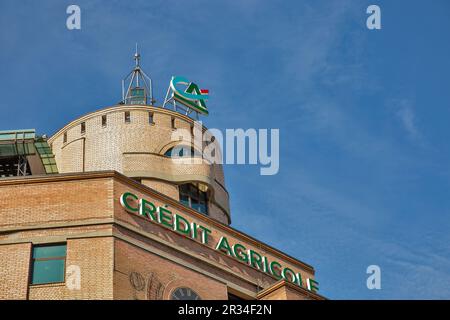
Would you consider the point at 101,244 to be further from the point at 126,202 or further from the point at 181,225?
the point at 181,225

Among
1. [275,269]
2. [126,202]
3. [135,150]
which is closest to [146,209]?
[126,202]

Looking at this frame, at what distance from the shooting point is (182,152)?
4159cm

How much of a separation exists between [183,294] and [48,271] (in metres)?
5.13

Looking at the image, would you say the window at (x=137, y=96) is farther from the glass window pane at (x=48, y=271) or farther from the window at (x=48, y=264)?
the glass window pane at (x=48, y=271)

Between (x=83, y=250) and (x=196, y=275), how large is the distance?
4988 mm

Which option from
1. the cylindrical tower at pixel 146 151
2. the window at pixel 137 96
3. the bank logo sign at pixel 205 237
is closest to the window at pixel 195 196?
the cylindrical tower at pixel 146 151

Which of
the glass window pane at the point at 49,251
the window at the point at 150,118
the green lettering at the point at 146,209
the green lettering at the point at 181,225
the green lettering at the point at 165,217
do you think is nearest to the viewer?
the glass window pane at the point at 49,251

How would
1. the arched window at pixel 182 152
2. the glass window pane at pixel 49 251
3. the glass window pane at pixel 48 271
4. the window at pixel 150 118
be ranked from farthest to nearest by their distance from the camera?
the window at pixel 150 118 → the arched window at pixel 182 152 → the glass window pane at pixel 49 251 → the glass window pane at pixel 48 271

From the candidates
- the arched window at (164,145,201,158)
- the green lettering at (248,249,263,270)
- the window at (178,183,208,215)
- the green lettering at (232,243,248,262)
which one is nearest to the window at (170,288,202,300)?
the green lettering at (232,243,248,262)

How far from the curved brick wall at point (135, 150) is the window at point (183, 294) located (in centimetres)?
756

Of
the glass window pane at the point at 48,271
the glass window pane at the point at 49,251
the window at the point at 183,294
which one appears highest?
the glass window pane at the point at 49,251

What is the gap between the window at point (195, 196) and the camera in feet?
134

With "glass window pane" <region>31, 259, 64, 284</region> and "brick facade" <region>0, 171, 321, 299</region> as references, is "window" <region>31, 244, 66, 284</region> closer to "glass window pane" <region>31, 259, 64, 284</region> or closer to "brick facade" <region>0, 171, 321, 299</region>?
"glass window pane" <region>31, 259, 64, 284</region>
